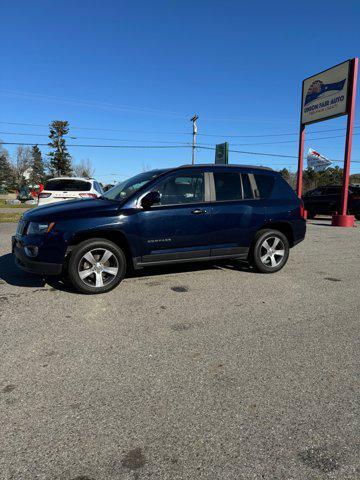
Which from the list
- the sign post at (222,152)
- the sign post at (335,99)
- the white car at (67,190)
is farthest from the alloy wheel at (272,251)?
the sign post at (222,152)

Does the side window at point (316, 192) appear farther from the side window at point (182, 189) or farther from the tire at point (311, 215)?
the side window at point (182, 189)

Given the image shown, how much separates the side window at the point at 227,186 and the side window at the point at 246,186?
0.10 meters

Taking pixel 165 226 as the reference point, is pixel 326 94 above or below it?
above

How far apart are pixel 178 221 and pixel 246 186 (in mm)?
1475

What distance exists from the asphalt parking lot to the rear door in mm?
999

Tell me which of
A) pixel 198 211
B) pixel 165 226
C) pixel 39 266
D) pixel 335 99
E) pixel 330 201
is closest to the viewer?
pixel 39 266

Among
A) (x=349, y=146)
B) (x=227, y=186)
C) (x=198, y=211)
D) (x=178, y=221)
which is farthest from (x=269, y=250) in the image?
(x=349, y=146)

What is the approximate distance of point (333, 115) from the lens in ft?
53.5

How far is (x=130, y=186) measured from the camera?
6000mm

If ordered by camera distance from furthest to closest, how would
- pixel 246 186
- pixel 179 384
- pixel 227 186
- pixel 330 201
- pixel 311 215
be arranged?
pixel 311 215, pixel 330 201, pixel 246 186, pixel 227 186, pixel 179 384

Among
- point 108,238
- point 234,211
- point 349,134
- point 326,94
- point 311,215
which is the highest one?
point 326,94

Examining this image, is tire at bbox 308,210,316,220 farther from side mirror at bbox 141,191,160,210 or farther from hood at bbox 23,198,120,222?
hood at bbox 23,198,120,222

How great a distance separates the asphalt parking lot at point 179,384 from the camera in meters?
2.16

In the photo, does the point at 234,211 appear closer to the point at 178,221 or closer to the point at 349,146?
the point at 178,221
